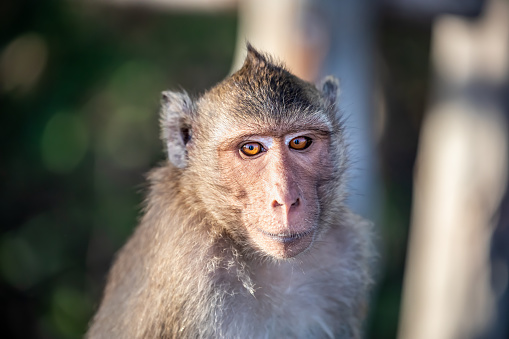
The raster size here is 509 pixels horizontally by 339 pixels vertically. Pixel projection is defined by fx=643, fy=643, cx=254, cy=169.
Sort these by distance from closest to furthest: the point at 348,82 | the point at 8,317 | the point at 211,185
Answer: the point at 211,185
the point at 348,82
the point at 8,317

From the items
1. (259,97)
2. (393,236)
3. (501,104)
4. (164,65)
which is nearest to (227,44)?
(164,65)

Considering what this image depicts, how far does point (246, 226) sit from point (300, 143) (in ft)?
1.76

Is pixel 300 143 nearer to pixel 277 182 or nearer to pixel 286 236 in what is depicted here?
pixel 277 182

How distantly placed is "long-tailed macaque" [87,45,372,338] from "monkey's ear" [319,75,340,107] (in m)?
0.16

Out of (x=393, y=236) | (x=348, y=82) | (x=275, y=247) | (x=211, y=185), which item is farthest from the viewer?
(x=393, y=236)

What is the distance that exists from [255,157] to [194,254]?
59cm

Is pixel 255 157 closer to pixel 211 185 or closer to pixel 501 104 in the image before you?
pixel 211 185

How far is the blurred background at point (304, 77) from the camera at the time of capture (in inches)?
231

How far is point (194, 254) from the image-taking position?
332 cm

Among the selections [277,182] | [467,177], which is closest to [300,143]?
[277,182]

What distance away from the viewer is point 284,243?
3102mm

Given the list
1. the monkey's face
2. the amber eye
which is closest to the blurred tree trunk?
the monkey's face

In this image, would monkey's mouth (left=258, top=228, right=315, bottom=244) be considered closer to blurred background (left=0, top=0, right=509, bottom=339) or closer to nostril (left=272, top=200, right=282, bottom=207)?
nostril (left=272, top=200, right=282, bottom=207)

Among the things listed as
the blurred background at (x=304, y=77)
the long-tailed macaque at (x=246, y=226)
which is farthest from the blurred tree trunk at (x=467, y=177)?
the long-tailed macaque at (x=246, y=226)
